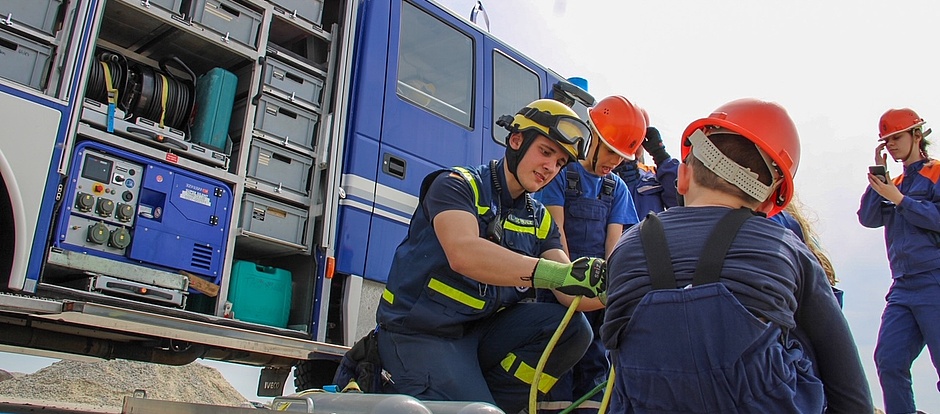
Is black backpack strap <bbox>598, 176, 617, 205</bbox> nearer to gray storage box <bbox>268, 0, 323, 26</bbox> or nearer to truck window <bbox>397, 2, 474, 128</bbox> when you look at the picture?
truck window <bbox>397, 2, 474, 128</bbox>

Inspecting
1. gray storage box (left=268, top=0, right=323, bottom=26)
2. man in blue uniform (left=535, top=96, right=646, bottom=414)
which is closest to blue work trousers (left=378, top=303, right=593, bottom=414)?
man in blue uniform (left=535, top=96, right=646, bottom=414)

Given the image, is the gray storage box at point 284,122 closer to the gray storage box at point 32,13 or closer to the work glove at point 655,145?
the gray storage box at point 32,13

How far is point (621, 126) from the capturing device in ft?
12.1

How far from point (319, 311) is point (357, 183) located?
2.59 ft

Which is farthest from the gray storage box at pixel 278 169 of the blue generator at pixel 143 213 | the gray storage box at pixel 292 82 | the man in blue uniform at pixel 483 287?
the man in blue uniform at pixel 483 287

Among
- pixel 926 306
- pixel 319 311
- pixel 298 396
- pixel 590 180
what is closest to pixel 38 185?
pixel 319 311

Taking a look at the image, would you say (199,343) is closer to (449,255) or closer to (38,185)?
(38,185)

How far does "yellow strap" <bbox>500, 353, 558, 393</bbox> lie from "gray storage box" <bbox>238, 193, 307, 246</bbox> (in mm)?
1770

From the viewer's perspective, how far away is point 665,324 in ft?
4.83

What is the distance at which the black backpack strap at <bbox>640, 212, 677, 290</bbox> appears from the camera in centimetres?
152

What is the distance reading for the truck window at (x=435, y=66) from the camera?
15.9ft

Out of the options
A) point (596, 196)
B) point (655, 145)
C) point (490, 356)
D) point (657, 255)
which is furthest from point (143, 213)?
point (657, 255)

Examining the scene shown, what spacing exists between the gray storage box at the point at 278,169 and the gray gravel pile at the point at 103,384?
4158 millimetres

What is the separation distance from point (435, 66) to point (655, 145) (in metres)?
1.72
